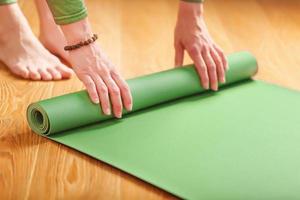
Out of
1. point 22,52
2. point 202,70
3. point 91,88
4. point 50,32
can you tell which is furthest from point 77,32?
point 50,32

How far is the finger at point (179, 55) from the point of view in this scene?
1.92m

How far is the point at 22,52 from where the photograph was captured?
6.72 feet

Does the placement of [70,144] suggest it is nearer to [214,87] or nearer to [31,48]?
[214,87]

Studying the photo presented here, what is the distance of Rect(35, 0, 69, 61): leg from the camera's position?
216 centimetres

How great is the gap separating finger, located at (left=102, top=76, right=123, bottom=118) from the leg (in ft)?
2.08

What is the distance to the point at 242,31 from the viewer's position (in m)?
2.59

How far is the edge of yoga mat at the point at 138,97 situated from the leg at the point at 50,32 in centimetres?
56

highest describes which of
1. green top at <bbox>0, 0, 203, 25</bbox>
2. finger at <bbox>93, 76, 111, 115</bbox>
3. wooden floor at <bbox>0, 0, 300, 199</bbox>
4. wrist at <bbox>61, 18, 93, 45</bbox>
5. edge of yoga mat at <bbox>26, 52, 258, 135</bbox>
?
green top at <bbox>0, 0, 203, 25</bbox>

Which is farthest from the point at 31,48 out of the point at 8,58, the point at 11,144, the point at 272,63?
the point at 272,63

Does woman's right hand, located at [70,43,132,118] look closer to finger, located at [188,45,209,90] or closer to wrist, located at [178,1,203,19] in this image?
finger, located at [188,45,209,90]

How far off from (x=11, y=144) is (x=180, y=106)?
491 mm

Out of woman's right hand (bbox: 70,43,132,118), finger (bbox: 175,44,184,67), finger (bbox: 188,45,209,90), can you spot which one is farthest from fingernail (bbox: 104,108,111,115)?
finger (bbox: 175,44,184,67)

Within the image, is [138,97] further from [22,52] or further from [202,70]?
[22,52]

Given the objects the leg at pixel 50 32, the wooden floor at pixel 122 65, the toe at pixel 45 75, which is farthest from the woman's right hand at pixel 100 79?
the leg at pixel 50 32
